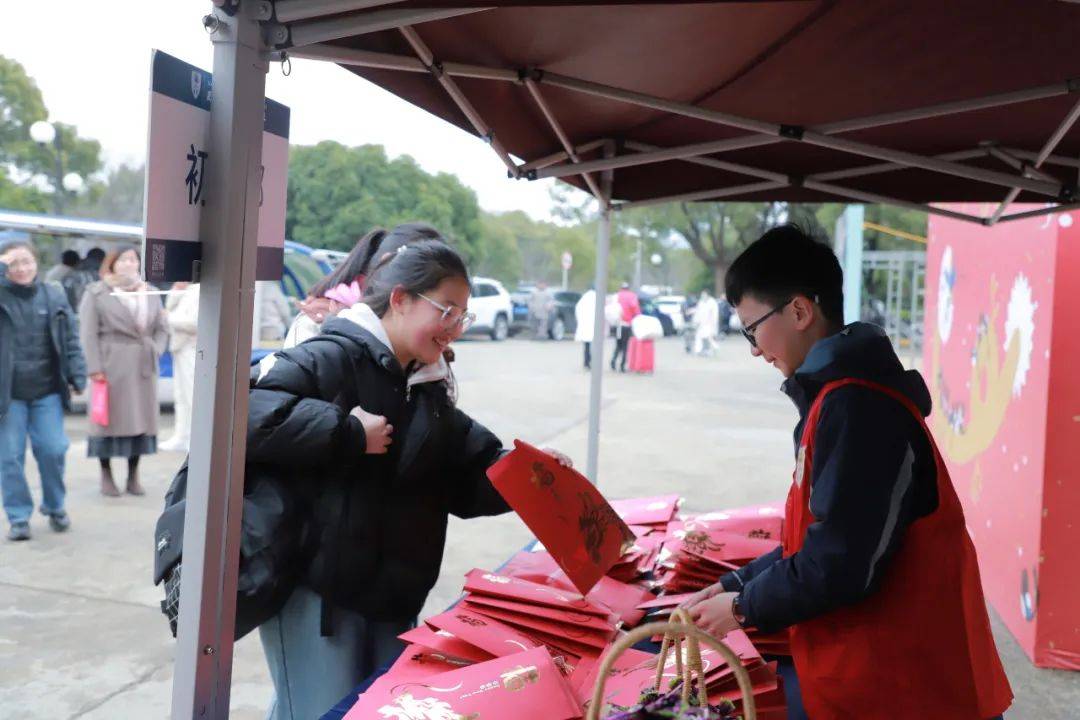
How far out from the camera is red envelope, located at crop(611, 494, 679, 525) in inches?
130

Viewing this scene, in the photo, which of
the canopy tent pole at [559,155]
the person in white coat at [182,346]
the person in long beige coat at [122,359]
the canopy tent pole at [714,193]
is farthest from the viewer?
the person in white coat at [182,346]

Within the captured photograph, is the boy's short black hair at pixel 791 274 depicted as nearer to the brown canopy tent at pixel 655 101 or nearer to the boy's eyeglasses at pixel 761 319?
the boy's eyeglasses at pixel 761 319

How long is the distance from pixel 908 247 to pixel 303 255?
105 ft

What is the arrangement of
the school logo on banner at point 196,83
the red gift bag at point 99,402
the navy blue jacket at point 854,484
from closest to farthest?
the school logo on banner at point 196,83, the navy blue jacket at point 854,484, the red gift bag at point 99,402

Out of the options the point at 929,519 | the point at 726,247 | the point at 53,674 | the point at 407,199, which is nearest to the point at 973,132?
the point at 929,519

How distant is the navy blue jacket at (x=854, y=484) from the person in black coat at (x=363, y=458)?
87 cm

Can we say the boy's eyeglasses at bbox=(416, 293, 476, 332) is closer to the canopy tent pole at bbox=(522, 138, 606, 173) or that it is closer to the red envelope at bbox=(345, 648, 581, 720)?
the red envelope at bbox=(345, 648, 581, 720)

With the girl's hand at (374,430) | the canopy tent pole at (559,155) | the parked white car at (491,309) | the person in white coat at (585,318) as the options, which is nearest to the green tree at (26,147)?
the parked white car at (491,309)

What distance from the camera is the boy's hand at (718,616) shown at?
5.95 ft

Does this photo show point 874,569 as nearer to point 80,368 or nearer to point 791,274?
point 791,274

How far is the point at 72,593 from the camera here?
4.98 m

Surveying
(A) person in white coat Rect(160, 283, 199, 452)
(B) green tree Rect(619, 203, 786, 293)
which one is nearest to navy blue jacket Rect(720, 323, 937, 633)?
(A) person in white coat Rect(160, 283, 199, 452)

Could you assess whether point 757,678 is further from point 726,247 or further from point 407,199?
point 726,247

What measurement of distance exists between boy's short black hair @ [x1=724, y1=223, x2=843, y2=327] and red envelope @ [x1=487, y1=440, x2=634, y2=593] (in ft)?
2.09
